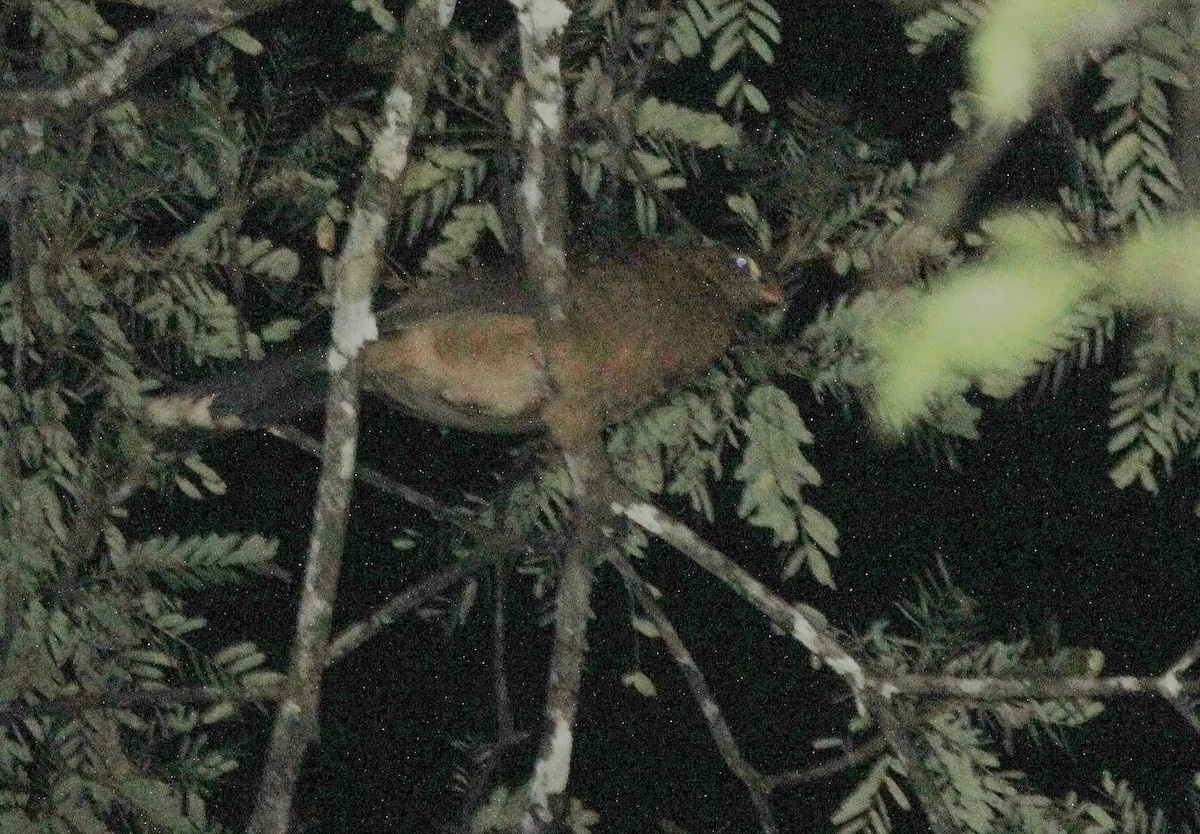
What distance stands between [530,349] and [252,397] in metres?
0.52

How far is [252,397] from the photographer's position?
2.81 meters

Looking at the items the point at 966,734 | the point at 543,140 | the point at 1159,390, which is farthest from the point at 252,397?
the point at 1159,390

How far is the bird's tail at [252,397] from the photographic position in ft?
8.98

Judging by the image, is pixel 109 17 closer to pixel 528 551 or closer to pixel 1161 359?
pixel 528 551

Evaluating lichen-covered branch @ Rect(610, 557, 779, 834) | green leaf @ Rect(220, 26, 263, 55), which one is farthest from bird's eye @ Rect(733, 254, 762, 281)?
green leaf @ Rect(220, 26, 263, 55)

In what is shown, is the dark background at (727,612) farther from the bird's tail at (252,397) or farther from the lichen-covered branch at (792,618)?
the lichen-covered branch at (792,618)

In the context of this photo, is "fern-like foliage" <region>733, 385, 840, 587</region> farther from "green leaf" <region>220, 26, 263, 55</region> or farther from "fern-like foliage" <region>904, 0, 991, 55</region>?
"green leaf" <region>220, 26, 263, 55</region>

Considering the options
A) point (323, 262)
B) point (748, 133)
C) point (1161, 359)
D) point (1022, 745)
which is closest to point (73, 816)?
point (323, 262)

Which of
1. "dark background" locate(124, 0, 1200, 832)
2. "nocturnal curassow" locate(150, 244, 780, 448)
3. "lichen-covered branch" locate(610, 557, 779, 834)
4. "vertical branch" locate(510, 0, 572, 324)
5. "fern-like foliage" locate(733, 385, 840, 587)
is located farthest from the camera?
"dark background" locate(124, 0, 1200, 832)

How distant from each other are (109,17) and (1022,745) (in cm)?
286

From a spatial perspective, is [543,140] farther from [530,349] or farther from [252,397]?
[252,397]

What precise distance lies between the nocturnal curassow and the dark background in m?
0.90

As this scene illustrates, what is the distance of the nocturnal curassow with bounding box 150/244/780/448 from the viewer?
8.84 ft

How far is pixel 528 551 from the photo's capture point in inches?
109
